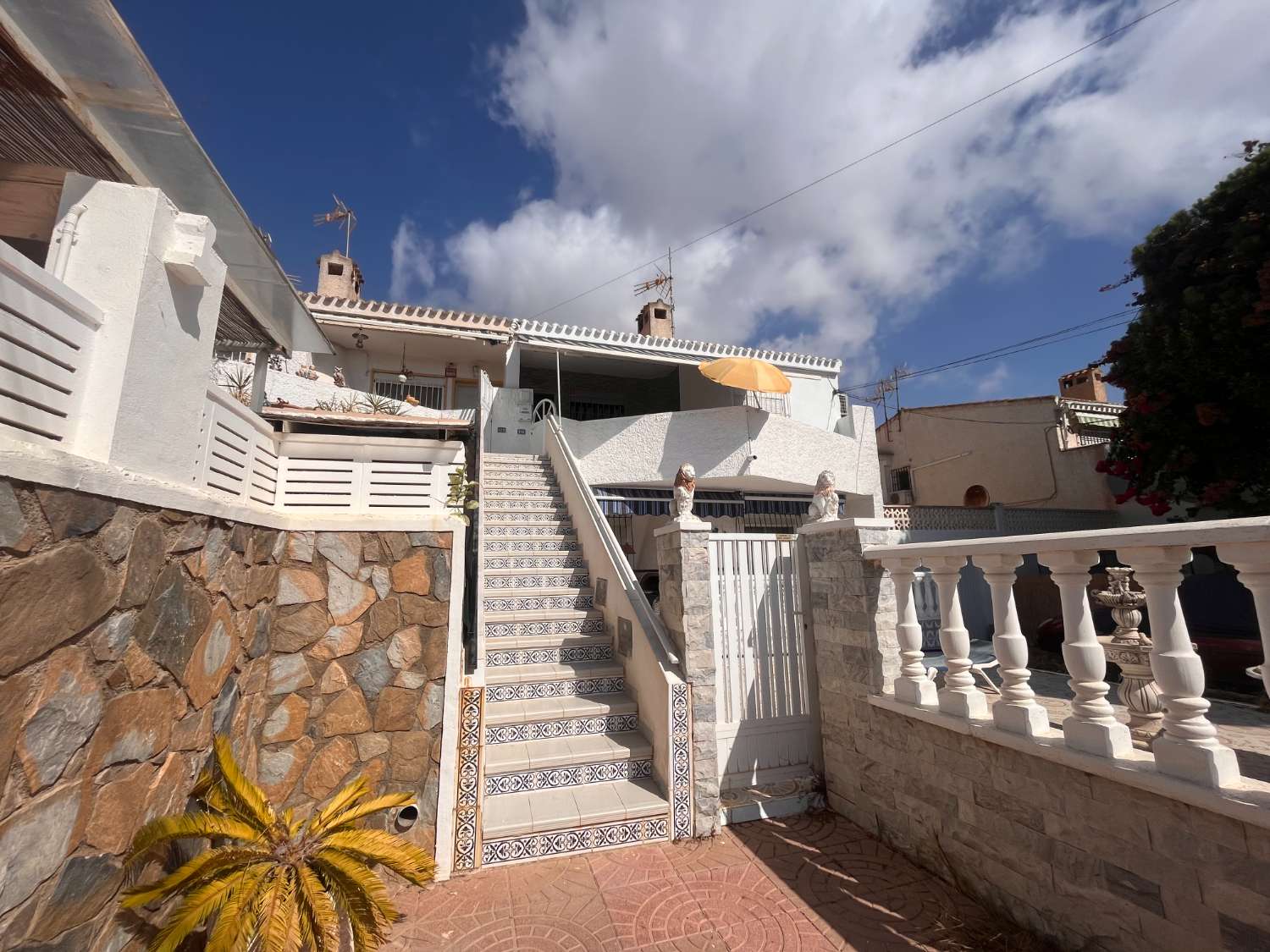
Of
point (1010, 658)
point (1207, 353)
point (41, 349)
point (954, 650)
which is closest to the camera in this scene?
point (41, 349)

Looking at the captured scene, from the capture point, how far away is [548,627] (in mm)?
5590

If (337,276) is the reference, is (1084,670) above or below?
below

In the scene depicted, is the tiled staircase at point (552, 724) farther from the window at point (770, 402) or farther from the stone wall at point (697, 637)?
the window at point (770, 402)

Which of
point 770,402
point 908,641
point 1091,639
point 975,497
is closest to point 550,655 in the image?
point 908,641

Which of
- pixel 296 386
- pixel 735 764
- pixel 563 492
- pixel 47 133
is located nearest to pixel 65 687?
pixel 47 133

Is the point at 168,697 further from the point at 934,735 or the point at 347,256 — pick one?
the point at 347,256

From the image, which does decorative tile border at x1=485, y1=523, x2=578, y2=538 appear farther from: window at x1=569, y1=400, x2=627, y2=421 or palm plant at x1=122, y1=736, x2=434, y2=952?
→ window at x1=569, y1=400, x2=627, y2=421

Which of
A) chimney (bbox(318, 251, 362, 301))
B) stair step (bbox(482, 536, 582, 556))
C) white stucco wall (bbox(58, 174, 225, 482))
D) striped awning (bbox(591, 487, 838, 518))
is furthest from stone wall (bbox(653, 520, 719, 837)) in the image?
chimney (bbox(318, 251, 362, 301))

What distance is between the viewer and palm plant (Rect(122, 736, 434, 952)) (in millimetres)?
2295

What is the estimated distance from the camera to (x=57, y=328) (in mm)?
2082

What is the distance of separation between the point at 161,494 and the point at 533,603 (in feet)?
12.5

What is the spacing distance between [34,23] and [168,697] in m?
3.12

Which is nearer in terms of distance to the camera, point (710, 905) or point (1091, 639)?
point (1091, 639)

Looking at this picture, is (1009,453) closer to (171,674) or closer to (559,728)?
(559,728)
